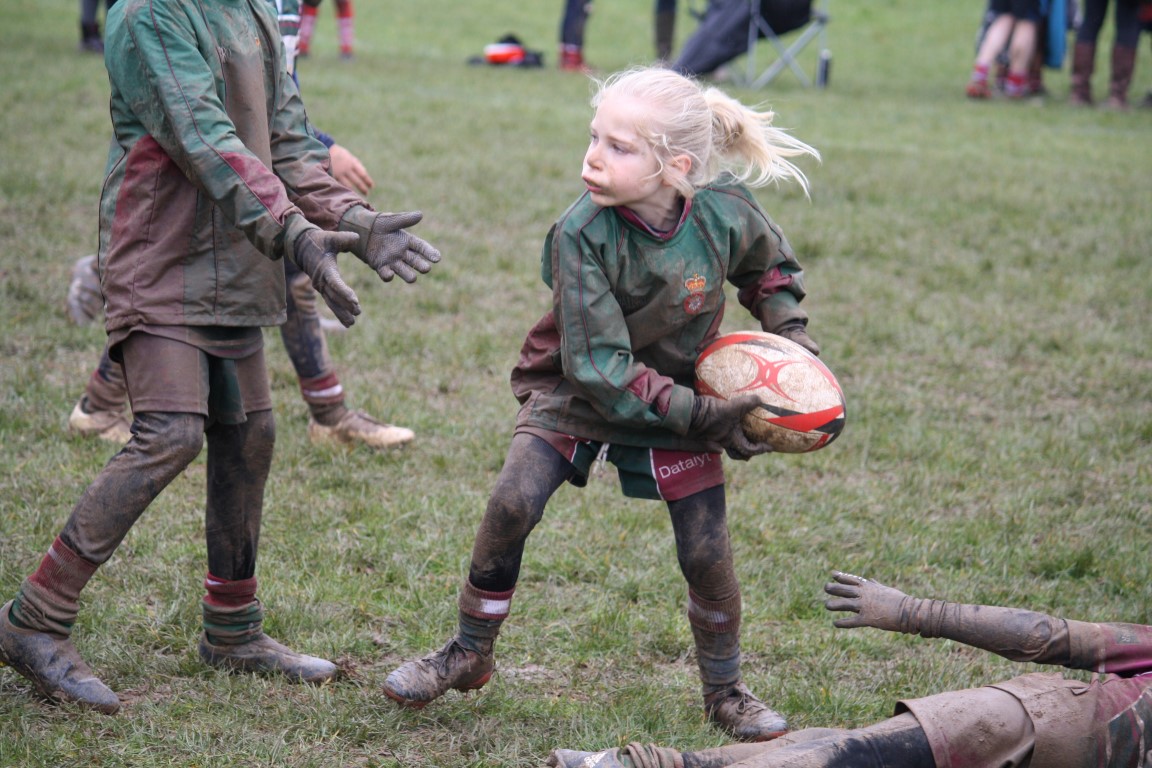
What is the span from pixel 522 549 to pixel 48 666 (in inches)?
49.2

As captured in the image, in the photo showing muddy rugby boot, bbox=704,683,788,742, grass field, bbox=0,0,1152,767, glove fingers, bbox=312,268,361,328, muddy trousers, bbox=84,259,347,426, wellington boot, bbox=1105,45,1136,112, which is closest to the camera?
glove fingers, bbox=312,268,361,328

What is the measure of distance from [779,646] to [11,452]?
10.00ft

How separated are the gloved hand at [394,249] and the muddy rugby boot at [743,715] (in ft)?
4.72

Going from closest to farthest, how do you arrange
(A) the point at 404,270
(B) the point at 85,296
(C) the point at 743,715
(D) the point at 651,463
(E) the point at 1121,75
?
1. (A) the point at 404,270
2. (D) the point at 651,463
3. (C) the point at 743,715
4. (B) the point at 85,296
5. (E) the point at 1121,75

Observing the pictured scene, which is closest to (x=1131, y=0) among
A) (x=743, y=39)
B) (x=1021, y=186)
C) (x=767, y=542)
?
(x=743, y=39)

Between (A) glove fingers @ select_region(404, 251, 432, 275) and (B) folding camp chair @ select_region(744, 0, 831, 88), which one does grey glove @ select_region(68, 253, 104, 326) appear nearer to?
(A) glove fingers @ select_region(404, 251, 432, 275)

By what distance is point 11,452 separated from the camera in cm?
488

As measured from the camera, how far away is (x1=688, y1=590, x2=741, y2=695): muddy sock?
11.1 feet

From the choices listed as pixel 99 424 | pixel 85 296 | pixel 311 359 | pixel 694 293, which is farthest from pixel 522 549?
pixel 85 296

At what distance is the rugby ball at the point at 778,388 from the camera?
315 cm

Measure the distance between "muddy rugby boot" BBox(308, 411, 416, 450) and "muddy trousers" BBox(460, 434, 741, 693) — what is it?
2016mm

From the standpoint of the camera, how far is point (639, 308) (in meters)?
3.17

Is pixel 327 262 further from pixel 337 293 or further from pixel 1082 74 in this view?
pixel 1082 74

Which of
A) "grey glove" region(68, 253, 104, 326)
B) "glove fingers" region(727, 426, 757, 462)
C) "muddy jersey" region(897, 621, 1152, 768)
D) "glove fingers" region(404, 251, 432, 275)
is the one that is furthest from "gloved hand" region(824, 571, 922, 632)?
"grey glove" region(68, 253, 104, 326)
